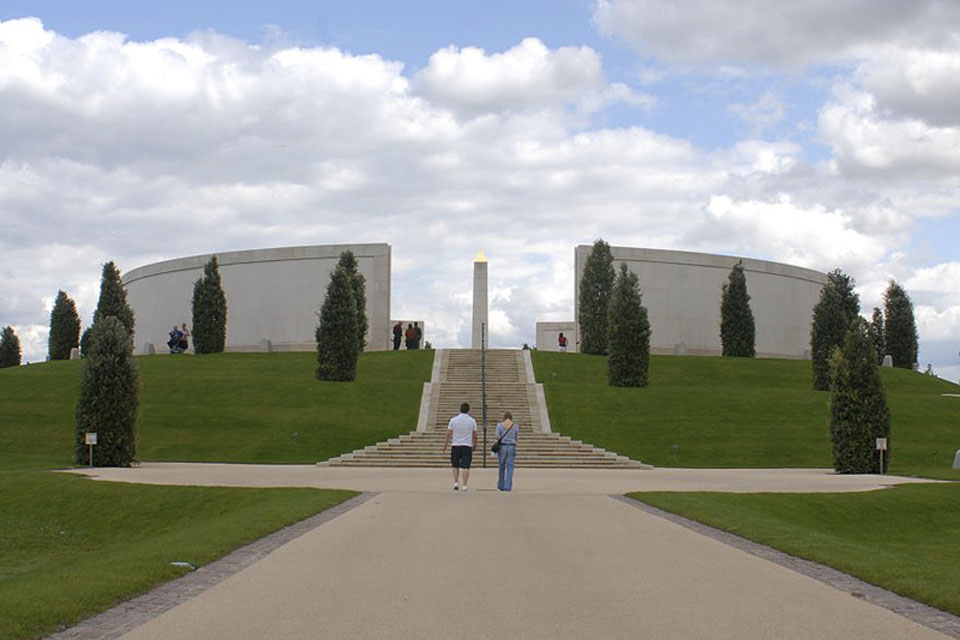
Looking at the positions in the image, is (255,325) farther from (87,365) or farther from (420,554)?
(420,554)

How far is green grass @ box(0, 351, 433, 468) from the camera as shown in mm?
30577

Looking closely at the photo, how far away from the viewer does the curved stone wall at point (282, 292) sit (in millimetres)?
57969

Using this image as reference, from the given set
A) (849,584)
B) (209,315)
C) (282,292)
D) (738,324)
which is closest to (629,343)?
(738,324)

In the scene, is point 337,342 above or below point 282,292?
below

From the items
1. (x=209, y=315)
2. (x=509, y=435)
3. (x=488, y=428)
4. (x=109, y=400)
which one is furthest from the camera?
(x=209, y=315)

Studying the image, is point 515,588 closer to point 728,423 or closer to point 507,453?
point 507,453

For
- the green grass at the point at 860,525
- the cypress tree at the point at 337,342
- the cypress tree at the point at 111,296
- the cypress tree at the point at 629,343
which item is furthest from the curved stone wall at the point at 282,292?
the green grass at the point at 860,525

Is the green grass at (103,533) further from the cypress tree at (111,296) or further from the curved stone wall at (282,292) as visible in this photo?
the curved stone wall at (282,292)

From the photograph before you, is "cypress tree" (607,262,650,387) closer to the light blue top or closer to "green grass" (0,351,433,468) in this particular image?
"green grass" (0,351,433,468)

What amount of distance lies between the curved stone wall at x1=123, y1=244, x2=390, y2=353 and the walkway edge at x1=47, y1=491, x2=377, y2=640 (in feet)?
150

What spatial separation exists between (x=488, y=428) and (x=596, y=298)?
19.1 metres

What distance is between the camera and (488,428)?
3359 cm

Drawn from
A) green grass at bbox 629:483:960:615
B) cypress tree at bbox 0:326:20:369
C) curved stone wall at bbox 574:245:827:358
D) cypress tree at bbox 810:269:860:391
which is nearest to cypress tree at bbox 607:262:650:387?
cypress tree at bbox 810:269:860:391

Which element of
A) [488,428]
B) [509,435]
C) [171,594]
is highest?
[509,435]
